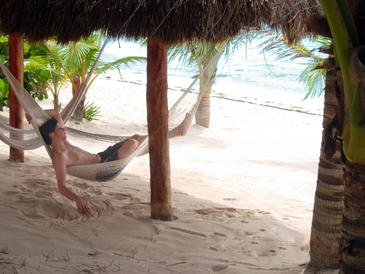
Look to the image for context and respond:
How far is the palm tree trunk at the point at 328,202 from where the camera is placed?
1.88 metres

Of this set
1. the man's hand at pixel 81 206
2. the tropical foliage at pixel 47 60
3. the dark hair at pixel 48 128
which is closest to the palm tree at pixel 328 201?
the man's hand at pixel 81 206

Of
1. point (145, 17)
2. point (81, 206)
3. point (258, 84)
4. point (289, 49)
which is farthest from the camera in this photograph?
point (258, 84)

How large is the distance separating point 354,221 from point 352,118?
12.6 inches

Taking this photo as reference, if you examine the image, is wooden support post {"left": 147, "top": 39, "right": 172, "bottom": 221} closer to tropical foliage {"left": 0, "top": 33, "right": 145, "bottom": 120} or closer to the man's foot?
the man's foot

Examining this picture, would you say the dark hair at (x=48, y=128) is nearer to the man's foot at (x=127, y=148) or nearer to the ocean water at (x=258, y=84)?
the man's foot at (x=127, y=148)

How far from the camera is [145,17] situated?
239 centimetres

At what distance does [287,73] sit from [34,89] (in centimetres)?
1400

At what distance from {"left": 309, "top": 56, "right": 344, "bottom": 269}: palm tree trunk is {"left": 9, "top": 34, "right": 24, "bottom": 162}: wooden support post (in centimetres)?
246

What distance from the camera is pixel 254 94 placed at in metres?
12.9

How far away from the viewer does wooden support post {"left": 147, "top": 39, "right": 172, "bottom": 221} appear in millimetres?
2594

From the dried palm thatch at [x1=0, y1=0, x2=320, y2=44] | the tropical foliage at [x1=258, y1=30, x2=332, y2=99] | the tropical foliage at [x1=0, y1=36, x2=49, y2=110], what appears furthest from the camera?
the tropical foliage at [x1=0, y1=36, x2=49, y2=110]

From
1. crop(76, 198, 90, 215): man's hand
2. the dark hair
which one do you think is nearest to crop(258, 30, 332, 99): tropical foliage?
the dark hair

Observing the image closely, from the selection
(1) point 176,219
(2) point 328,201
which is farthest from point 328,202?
(1) point 176,219

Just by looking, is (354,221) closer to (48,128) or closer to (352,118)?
(352,118)
